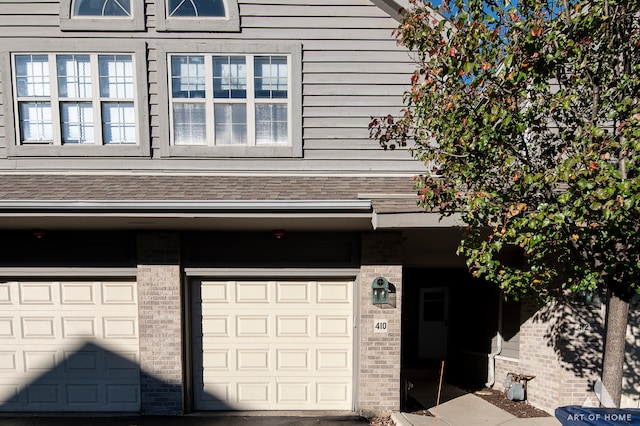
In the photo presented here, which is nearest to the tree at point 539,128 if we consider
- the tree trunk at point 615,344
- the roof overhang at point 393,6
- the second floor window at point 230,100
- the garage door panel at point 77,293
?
the tree trunk at point 615,344

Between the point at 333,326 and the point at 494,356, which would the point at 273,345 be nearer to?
the point at 333,326

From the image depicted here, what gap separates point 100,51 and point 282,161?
3267 millimetres

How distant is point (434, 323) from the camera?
26.2 ft

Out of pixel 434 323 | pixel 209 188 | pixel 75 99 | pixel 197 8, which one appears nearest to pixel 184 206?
pixel 209 188

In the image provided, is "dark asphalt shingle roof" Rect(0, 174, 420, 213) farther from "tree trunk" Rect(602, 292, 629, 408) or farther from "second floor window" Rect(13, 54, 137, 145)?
"tree trunk" Rect(602, 292, 629, 408)

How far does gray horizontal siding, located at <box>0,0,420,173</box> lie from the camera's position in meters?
5.49

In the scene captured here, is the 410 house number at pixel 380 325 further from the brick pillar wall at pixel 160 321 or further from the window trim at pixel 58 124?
the window trim at pixel 58 124

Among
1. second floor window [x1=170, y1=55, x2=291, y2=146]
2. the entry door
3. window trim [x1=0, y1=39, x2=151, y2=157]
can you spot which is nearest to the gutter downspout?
the entry door

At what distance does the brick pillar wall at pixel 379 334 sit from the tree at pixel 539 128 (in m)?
1.67

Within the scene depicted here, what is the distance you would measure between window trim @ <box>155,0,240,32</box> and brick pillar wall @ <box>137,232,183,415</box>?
3209 mm

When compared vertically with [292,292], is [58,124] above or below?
above

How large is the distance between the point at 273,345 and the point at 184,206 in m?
2.60

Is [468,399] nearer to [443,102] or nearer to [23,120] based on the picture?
[443,102]

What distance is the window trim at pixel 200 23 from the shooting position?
5.43m
